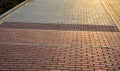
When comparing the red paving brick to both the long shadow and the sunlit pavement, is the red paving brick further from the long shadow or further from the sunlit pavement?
the long shadow

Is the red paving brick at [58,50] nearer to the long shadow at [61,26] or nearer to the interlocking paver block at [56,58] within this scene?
the interlocking paver block at [56,58]

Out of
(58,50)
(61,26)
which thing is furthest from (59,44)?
(61,26)

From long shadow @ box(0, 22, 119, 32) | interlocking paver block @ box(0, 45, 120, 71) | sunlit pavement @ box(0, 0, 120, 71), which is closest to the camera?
interlocking paver block @ box(0, 45, 120, 71)

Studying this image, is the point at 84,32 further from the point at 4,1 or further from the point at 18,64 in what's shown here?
the point at 4,1

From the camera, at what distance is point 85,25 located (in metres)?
12.8

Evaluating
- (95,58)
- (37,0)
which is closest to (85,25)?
(95,58)

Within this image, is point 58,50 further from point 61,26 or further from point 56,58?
point 61,26

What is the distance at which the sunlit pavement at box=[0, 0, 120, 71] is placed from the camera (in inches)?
297

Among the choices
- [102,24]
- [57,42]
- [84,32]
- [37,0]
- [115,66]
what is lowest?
[37,0]

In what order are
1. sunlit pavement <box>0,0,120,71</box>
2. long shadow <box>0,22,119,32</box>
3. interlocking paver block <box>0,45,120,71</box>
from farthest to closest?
long shadow <box>0,22,119,32</box> → sunlit pavement <box>0,0,120,71</box> → interlocking paver block <box>0,45,120,71</box>

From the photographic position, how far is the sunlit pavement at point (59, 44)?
7.54 metres

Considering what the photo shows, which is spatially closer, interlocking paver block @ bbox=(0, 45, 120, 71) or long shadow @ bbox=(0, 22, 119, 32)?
interlocking paver block @ bbox=(0, 45, 120, 71)

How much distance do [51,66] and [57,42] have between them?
7.92ft

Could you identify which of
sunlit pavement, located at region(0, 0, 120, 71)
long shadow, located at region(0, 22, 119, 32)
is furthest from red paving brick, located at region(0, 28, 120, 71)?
long shadow, located at region(0, 22, 119, 32)
